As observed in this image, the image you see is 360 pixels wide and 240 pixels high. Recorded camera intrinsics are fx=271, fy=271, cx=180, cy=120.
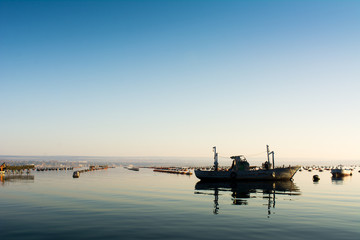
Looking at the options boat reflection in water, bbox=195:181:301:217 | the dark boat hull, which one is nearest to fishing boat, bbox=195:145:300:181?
the dark boat hull

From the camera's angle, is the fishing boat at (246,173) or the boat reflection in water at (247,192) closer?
the boat reflection in water at (247,192)

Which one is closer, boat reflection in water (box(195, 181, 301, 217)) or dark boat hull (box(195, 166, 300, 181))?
boat reflection in water (box(195, 181, 301, 217))

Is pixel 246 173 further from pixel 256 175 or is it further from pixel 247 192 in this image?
pixel 247 192

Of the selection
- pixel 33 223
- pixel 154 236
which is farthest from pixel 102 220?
pixel 154 236

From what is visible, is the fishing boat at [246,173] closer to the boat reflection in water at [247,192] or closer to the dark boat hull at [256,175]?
the dark boat hull at [256,175]

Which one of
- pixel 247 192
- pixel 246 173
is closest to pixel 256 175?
pixel 246 173

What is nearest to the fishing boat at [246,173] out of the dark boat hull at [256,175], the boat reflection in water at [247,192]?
the dark boat hull at [256,175]

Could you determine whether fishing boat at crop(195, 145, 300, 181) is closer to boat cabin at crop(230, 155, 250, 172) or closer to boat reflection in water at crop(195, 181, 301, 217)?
boat cabin at crop(230, 155, 250, 172)

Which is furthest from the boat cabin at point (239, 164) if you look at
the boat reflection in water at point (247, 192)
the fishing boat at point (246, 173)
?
the boat reflection in water at point (247, 192)

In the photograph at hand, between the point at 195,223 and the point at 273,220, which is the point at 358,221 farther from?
the point at 195,223

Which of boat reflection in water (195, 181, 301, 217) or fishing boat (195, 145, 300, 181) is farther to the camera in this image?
fishing boat (195, 145, 300, 181)

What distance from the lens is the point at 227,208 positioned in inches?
1259

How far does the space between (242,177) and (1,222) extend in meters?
66.0

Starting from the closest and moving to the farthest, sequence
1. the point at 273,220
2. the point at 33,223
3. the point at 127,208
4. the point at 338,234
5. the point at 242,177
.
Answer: the point at 338,234
the point at 33,223
the point at 273,220
the point at 127,208
the point at 242,177
